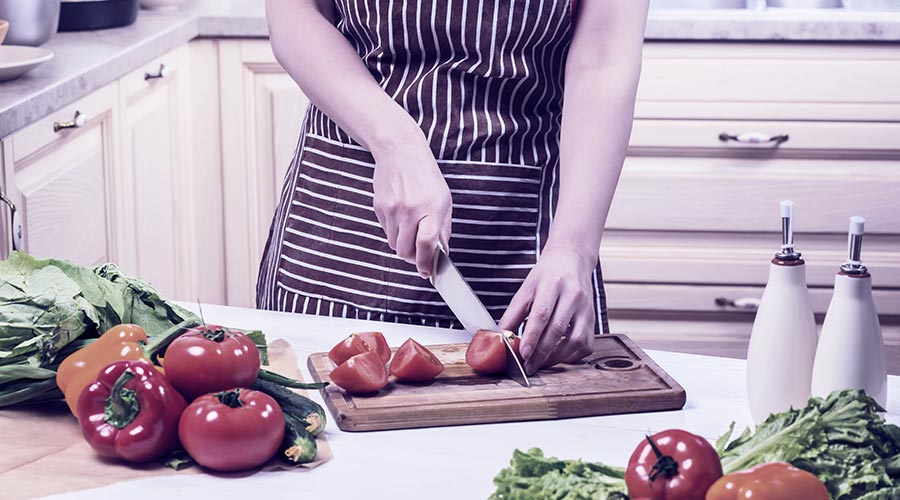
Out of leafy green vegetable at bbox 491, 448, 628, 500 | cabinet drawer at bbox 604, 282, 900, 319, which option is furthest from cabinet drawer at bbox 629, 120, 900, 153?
leafy green vegetable at bbox 491, 448, 628, 500

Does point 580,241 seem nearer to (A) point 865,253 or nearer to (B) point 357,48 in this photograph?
(B) point 357,48

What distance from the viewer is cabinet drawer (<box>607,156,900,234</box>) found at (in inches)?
113

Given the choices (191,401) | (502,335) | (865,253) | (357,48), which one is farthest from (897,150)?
(191,401)

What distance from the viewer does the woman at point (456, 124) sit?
143 centimetres

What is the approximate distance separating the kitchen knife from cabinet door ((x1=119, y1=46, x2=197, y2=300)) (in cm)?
138

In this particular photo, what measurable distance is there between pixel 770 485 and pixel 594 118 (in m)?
0.69

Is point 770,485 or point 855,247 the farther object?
point 855,247

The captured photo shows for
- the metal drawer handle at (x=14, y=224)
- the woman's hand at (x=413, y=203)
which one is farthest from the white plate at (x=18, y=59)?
the woman's hand at (x=413, y=203)

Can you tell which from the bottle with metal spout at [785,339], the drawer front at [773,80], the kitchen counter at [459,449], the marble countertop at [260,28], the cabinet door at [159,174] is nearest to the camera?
the kitchen counter at [459,449]

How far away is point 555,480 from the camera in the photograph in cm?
85

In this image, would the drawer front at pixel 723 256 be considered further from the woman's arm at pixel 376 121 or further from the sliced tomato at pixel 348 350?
the sliced tomato at pixel 348 350

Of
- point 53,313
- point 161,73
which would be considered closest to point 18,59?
point 161,73

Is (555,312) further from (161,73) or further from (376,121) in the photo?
(161,73)

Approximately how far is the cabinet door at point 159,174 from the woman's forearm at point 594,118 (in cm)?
128
